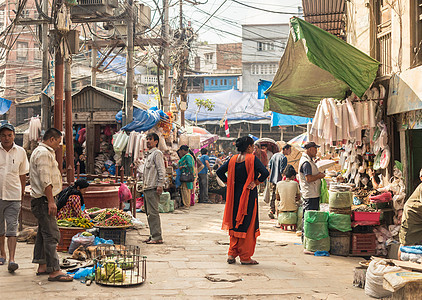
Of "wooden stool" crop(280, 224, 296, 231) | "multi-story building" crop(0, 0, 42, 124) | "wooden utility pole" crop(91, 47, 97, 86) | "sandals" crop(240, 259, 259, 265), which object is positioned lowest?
"wooden stool" crop(280, 224, 296, 231)

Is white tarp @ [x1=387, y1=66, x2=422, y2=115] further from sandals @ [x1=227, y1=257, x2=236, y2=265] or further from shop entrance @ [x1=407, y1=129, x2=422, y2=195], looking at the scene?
sandals @ [x1=227, y1=257, x2=236, y2=265]

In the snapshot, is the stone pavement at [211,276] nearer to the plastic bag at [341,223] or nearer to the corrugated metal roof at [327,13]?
the plastic bag at [341,223]

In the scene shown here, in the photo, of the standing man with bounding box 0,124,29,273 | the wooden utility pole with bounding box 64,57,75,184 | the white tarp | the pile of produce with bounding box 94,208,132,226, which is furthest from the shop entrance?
the wooden utility pole with bounding box 64,57,75,184

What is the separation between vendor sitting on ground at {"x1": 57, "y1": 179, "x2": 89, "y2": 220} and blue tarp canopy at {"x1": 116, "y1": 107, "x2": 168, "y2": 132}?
7.30 m

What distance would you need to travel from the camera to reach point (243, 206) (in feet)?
25.3

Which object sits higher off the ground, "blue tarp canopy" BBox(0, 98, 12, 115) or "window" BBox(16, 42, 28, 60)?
"window" BBox(16, 42, 28, 60)

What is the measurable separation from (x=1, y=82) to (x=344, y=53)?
33471mm

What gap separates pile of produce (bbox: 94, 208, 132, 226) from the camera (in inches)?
337

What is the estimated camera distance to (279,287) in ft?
20.9

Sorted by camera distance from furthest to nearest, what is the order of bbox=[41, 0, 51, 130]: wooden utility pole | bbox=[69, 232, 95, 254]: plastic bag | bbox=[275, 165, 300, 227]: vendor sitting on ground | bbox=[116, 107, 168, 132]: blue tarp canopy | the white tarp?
1. bbox=[116, 107, 168, 132]: blue tarp canopy
2. bbox=[41, 0, 51, 130]: wooden utility pole
3. bbox=[275, 165, 300, 227]: vendor sitting on ground
4. bbox=[69, 232, 95, 254]: plastic bag
5. the white tarp

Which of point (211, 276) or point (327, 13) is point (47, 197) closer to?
point (211, 276)

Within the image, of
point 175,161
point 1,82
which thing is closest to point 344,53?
point 175,161

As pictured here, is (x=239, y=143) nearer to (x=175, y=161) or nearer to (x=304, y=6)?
A: (x=304, y=6)

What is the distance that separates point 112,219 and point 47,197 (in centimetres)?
237
